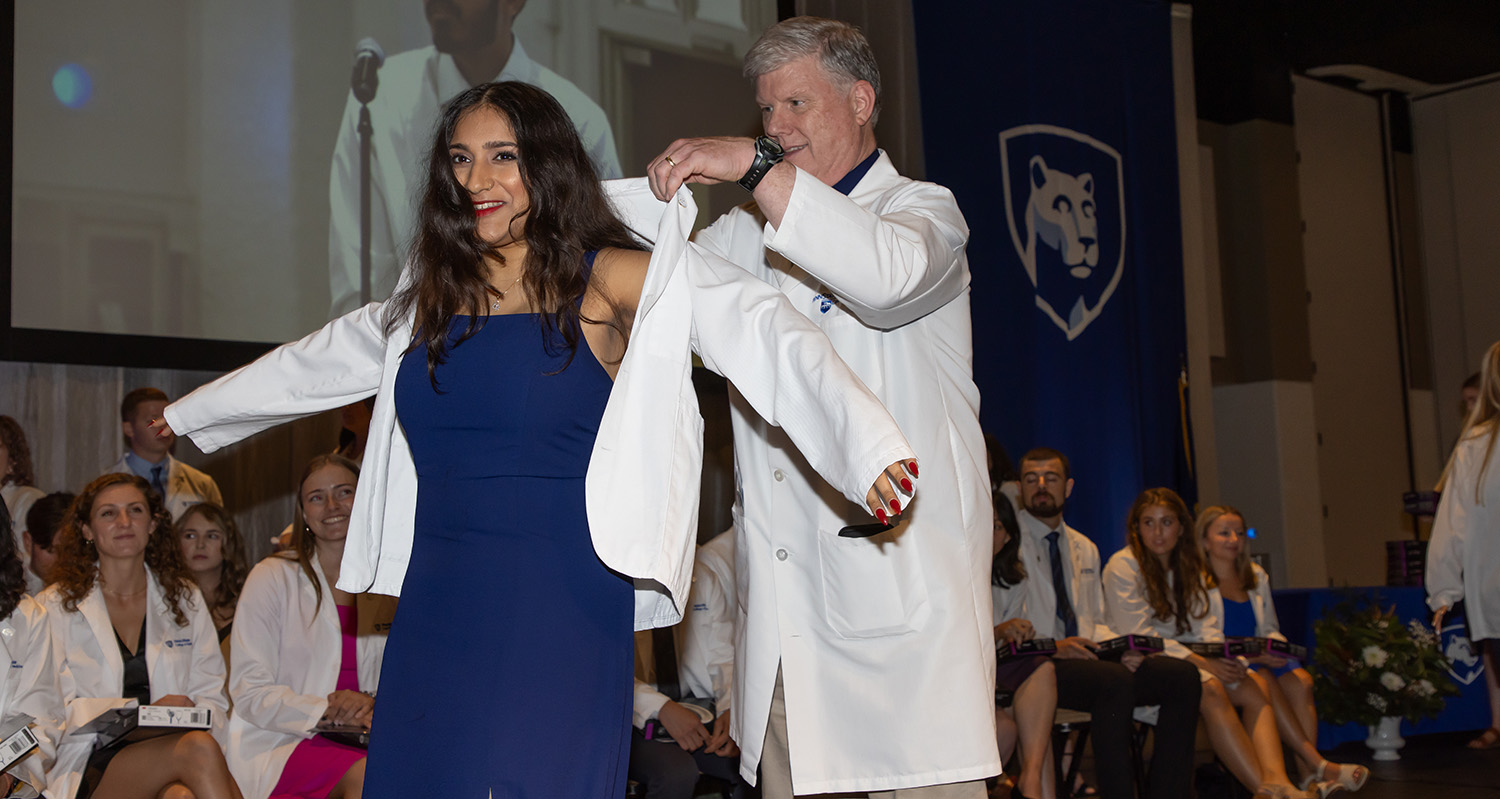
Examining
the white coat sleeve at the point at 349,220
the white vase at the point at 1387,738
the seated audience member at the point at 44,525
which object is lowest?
the white vase at the point at 1387,738

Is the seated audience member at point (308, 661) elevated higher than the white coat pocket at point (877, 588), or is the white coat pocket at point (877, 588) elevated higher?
the white coat pocket at point (877, 588)

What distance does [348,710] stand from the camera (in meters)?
3.43

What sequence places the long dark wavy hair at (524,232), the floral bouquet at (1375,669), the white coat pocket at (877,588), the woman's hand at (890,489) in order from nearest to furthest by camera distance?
the woman's hand at (890,489) → the long dark wavy hair at (524,232) → the white coat pocket at (877,588) → the floral bouquet at (1375,669)

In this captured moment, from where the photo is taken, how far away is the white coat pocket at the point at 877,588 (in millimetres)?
1945

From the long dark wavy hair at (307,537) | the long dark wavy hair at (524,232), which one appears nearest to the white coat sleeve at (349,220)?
the long dark wavy hair at (307,537)

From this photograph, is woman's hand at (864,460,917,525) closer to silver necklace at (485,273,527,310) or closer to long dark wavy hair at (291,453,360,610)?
silver necklace at (485,273,527,310)

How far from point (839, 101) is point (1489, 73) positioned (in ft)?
37.6

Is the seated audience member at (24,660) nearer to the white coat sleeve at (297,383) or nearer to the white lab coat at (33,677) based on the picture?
the white lab coat at (33,677)

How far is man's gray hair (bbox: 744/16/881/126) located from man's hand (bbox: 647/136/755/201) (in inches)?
18.5

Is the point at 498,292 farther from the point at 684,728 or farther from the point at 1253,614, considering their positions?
the point at 1253,614

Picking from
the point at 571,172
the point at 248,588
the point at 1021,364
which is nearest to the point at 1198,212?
the point at 1021,364

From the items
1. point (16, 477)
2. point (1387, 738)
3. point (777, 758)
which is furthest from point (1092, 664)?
point (16, 477)

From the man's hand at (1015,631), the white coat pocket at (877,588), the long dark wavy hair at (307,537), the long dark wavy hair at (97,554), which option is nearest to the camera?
the white coat pocket at (877,588)

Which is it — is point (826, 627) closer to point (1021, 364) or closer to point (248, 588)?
point (248, 588)
